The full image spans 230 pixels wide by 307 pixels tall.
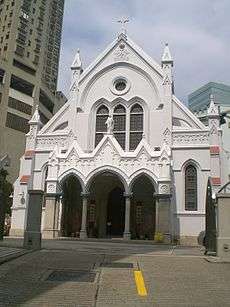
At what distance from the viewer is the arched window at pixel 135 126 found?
3334cm

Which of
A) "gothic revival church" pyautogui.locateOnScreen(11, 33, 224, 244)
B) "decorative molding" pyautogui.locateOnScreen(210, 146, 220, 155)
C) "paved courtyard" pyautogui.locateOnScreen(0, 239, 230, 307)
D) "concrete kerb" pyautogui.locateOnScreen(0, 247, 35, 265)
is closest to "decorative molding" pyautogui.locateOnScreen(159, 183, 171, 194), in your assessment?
"gothic revival church" pyautogui.locateOnScreen(11, 33, 224, 244)

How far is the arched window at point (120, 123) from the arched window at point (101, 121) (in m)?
0.84

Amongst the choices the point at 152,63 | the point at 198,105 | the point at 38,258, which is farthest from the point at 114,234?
the point at 198,105

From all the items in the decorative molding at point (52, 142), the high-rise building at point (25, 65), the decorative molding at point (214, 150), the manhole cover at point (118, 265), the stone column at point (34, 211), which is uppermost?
the high-rise building at point (25, 65)

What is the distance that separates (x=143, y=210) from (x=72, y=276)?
2327cm

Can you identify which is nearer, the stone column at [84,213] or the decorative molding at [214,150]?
the stone column at [84,213]

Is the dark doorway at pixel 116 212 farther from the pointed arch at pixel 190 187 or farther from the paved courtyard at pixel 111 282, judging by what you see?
the paved courtyard at pixel 111 282

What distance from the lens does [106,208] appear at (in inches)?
1304

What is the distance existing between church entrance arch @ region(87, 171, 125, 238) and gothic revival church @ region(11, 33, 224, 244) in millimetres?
77

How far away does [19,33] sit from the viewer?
275 ft

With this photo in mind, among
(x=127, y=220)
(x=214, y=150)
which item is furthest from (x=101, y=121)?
(x=214, y=150)

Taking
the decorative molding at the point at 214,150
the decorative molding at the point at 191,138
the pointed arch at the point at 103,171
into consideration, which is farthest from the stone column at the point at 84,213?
the decorative molding at the point at 214,150

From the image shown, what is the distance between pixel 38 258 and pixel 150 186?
68.6ft

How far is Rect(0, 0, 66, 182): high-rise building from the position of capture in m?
65.1
